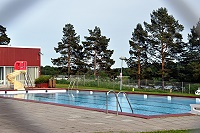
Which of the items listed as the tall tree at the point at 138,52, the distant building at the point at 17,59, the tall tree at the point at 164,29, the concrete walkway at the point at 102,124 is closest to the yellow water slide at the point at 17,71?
the distant building at the point at 17,59

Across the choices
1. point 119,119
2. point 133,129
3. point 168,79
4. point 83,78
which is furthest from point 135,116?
point 83,78

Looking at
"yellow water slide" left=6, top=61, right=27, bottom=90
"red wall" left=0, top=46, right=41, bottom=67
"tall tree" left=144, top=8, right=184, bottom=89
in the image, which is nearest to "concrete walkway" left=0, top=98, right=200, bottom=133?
"tall tree" left=144, top=8, right=184, bottom=89

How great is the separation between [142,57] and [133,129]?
22152mm

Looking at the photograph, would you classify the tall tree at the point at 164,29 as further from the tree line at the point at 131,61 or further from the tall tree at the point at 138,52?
the tall tree at the point at 138,52

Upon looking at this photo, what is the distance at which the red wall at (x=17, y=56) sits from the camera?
28594 mm

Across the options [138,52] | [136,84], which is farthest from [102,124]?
[136,84]

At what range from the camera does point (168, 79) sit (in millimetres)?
28453

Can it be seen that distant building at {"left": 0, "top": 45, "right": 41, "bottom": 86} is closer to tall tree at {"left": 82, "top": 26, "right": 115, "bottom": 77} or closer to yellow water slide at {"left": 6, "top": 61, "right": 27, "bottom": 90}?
yellow water slide at {"left": 6, "top": 61, "right": 27, "bottom": 90}

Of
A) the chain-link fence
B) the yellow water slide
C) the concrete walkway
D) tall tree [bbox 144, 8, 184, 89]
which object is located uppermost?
tall tree [bbox 144, 8, 184, 89]

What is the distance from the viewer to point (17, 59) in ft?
96.1

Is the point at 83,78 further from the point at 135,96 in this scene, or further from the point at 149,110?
the point at 149,110

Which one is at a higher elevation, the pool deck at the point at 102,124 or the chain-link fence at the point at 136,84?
the chain-link fence at the point at 136,84

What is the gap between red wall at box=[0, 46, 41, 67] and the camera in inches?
1126

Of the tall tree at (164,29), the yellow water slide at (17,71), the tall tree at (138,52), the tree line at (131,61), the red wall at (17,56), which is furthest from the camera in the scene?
the red wall at (17,56)
